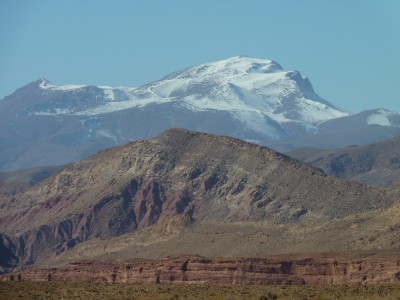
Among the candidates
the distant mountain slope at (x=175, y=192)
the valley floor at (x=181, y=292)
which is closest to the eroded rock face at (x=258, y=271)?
the valley floor at (x=181, y=292)

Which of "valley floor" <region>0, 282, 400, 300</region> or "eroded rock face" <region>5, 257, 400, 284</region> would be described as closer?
"valley floor" <region>0, 282, 400, 300</region>

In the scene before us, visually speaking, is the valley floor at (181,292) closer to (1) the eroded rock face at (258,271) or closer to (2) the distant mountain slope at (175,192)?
(1) the eroded rock face at (258,271)

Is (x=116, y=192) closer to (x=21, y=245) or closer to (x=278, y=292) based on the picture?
(x=21, y=245)

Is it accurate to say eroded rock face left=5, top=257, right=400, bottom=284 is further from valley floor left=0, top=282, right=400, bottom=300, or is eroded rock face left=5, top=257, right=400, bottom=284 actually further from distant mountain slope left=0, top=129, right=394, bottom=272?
distant mountain slope left=0, top=129, right=394, bottom=272

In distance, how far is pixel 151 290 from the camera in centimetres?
8725

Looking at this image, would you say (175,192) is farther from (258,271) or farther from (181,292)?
(181,292)

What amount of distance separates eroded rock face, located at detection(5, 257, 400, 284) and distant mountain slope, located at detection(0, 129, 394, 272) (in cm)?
5120

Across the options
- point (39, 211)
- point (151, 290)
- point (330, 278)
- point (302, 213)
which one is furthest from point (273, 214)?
point (151, 290)

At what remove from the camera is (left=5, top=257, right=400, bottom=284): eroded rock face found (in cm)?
10625

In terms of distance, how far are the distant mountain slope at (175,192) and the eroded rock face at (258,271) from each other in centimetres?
5120

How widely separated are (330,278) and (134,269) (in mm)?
17402

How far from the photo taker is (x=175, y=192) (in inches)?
7485

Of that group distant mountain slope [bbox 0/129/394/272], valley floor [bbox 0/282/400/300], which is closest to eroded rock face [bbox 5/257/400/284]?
valley floor [bbox 0/282/400/300]

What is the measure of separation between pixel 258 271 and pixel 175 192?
81.7 metres
